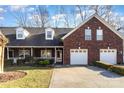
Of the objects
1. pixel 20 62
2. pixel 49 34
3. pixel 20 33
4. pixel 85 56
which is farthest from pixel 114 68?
pixel 20 33

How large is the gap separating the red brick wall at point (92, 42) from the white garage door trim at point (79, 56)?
38cm

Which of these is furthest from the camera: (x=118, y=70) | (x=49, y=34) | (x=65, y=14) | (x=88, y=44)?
(x=65, y=14)

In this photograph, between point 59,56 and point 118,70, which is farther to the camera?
point 59,56

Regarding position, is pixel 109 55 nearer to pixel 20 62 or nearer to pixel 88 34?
pixel 88 34

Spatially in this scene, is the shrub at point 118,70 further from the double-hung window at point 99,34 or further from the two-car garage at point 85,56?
the double-hung window at point 99,34

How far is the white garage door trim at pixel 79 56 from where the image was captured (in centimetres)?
3334

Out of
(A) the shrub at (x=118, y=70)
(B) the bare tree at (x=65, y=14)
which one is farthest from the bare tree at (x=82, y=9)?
(A) the shrub at (x=118, y=70)

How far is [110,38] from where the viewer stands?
33531 millimetres

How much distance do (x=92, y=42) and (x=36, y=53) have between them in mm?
7249

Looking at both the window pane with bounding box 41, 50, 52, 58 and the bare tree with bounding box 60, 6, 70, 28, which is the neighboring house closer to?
the window pane with bounding box 41, 50, 52, 58

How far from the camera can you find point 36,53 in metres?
35.4

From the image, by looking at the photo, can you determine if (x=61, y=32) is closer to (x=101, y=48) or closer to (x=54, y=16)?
(x=101, y=48)

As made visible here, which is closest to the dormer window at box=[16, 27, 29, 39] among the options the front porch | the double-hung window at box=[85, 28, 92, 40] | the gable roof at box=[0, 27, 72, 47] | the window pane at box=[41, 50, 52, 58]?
the gable roof at box=[0, 27, 72, 47]

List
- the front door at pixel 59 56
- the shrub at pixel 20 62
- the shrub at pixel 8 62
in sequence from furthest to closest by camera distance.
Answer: the front door at pixel 59 56, the shrub at pixel 20 62, the shrub at pixel 8 62
